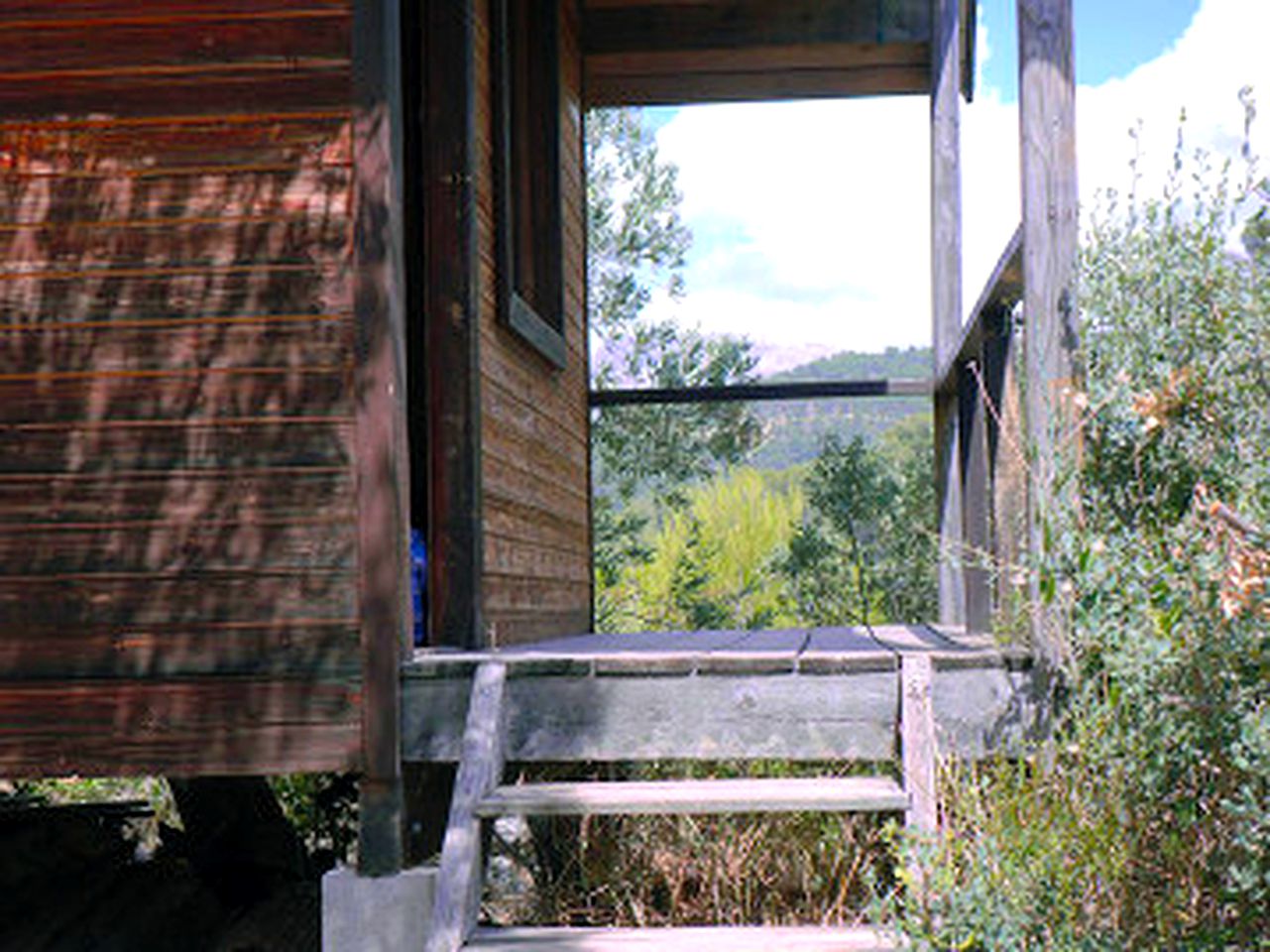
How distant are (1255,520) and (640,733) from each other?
1.49 m

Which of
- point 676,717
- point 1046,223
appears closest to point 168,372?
point 676,717

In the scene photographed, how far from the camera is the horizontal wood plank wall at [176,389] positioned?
3840mm

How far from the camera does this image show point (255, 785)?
5.52 meters

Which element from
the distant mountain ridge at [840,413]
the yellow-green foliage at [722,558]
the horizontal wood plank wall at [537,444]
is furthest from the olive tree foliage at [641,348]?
the distant mountain ridge at [840,413]

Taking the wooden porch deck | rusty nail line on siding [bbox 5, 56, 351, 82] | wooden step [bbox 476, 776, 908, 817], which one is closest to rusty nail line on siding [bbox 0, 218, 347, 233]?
rusty nail line on siding [bbox 5, 56, 351, 82]

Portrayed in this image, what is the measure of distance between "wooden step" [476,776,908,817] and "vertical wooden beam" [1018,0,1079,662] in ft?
1.68

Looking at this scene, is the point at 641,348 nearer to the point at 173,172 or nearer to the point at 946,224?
the point at 946,224

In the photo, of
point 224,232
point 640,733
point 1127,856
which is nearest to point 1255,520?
point 1127,856

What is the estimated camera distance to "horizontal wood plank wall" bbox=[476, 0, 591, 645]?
4.92 meters

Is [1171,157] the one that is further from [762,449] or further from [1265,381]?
[762,449]

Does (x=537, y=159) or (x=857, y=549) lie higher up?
(x=537, y=159)

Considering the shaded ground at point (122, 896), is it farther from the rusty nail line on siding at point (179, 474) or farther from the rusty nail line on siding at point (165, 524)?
the rusty nail line on siding at point (179, 474)

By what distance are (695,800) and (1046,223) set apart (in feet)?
4.84

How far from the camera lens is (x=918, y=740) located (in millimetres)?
3645
